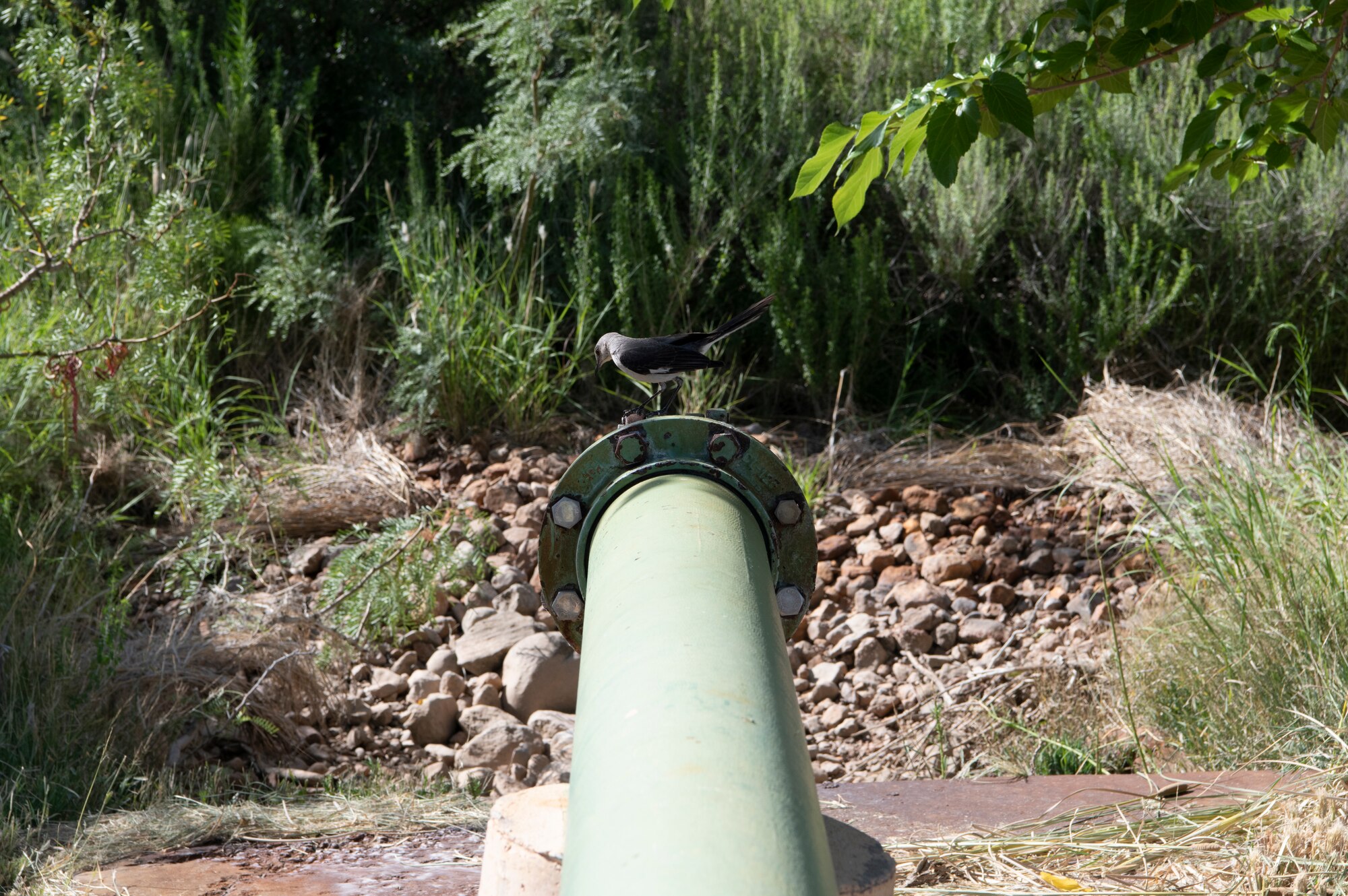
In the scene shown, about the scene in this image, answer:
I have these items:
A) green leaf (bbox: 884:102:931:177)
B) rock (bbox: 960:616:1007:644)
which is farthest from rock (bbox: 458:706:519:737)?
green leaf (bbox: 884:102:931:177)

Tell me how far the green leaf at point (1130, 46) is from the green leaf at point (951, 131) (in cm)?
31

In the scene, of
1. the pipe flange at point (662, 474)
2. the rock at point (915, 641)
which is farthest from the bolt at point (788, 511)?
the rock at point (915, 641)

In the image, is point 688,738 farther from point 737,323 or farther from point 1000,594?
point 1000,594

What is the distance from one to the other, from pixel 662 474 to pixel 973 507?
3055 mm

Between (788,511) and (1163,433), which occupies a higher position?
(1163,433)

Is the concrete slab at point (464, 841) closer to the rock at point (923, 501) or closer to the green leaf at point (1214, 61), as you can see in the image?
the green leaf at point (1214, 61)

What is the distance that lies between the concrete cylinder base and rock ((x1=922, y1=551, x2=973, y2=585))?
2626mm

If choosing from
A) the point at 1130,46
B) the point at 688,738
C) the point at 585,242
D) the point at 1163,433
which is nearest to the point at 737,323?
the point at 1130,46

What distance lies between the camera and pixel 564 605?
161 cm

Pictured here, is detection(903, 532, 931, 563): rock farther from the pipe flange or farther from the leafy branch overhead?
the pipe flange

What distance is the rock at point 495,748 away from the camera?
317cm

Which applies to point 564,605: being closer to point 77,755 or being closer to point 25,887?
point 25,887

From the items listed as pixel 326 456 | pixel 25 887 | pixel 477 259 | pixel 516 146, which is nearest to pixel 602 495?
pixel 25 887

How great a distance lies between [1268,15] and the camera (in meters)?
1.87
